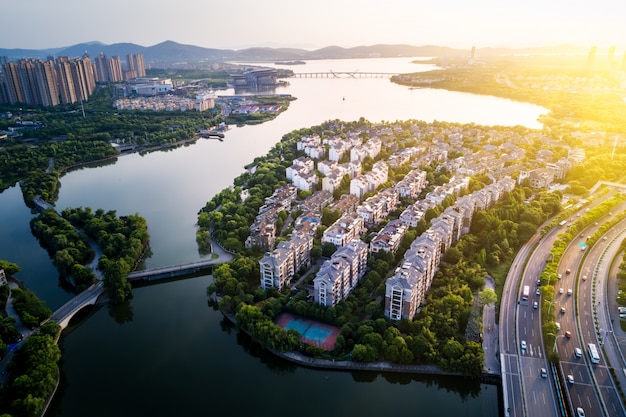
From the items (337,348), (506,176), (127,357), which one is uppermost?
(506,176)

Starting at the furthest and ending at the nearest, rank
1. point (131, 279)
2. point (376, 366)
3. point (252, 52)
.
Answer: point (252, 52) → point (131, 279) → point (376, 366)

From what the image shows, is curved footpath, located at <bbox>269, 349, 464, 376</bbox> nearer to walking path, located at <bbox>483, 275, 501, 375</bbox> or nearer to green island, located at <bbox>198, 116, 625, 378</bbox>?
green island, located at <bbox>198, 116, 625, 378</bbox>

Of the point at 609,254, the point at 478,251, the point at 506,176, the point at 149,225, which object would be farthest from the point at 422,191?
the point at 149,225

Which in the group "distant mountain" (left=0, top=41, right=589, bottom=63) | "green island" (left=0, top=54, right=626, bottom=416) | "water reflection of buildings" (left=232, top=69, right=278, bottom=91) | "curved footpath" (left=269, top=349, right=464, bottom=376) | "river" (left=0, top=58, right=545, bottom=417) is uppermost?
"distant mountain" (left=0, top=41, right=589, bottom=63)

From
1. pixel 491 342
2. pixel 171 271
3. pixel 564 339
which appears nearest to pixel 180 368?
pixel 171 271

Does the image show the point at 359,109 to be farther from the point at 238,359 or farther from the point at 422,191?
the point at 238,359

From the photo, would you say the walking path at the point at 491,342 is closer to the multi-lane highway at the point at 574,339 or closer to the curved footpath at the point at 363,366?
the curved footpath at the point at 363,366

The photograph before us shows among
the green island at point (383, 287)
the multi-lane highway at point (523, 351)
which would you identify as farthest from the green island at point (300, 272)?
the multi-lane highway at point (523, 351)

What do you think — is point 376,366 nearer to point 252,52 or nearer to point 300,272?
point 300,272

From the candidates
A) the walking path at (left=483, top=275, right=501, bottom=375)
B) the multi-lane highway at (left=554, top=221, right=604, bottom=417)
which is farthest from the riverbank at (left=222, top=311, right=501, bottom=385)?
the multi-lane highway at (left=554, top=221, right=604, bottom=417)
